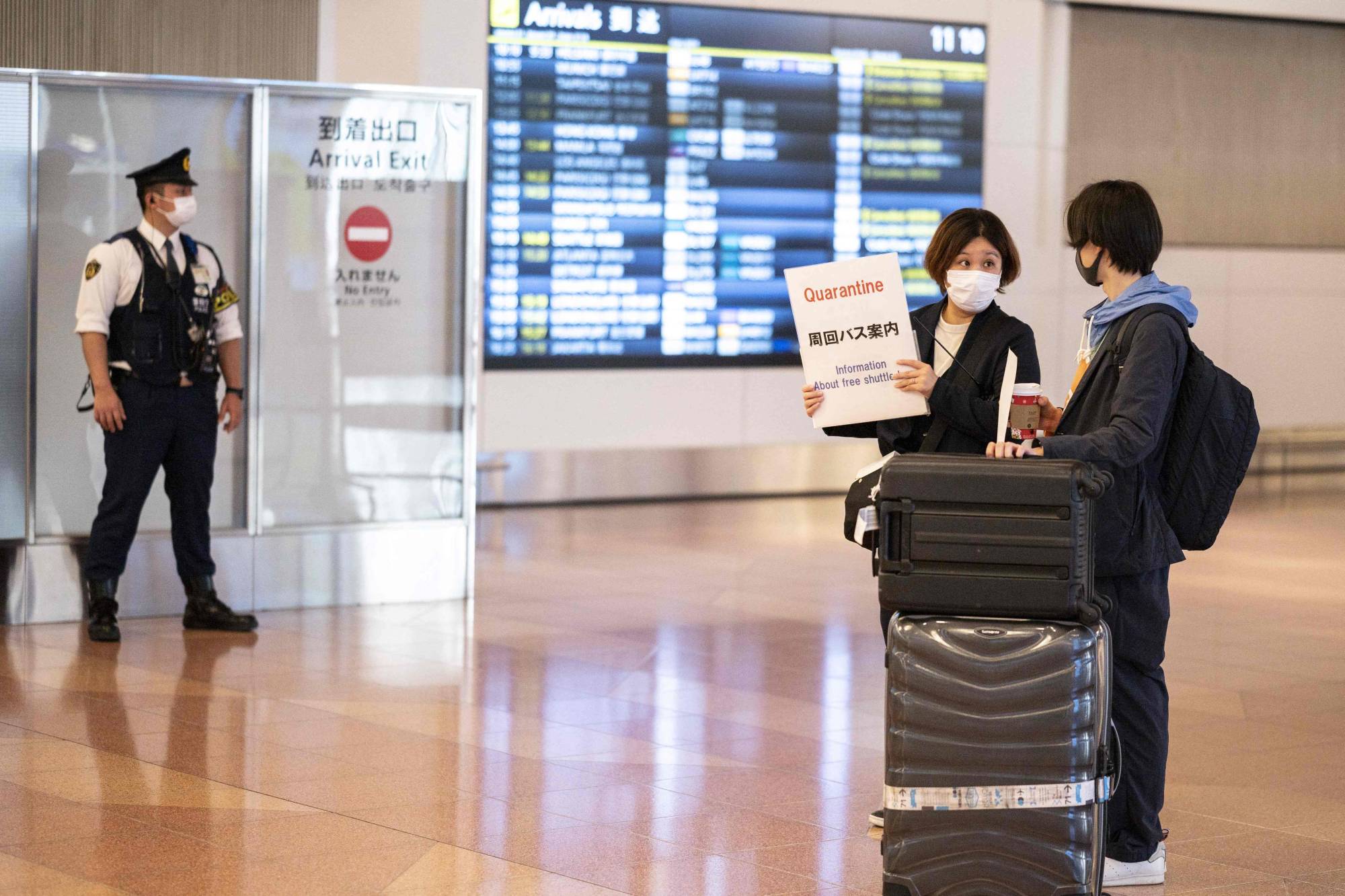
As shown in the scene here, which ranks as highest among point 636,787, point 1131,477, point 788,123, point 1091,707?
point 788,123

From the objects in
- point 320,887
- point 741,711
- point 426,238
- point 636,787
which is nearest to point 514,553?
point 426,238

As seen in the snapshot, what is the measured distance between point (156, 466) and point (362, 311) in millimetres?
1330

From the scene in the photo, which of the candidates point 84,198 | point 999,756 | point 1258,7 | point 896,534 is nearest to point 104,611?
point 84,198

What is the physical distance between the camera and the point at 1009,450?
3.64 meters

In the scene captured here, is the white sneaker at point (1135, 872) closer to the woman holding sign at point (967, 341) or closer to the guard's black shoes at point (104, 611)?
the woman holding sign at point (967, 341)

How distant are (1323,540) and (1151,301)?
7574mm

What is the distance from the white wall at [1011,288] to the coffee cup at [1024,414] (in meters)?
7.56

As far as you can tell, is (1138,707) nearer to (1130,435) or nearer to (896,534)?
(1130,435)

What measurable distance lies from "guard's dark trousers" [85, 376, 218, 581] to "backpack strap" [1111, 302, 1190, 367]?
4185 millimetres

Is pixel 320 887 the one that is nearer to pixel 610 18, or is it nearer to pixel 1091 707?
pixel 1091 707

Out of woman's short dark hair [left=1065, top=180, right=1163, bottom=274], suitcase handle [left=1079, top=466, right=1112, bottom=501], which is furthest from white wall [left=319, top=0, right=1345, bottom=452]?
suitcase handle [left=1079, top=466, right=1112, bottom=501]

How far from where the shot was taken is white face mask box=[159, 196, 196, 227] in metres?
6.79

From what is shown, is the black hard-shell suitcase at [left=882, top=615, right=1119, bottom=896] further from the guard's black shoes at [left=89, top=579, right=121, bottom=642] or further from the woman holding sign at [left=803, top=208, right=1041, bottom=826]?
the guard's black shoes at [left=89, top=579, right=121, bottom=642]

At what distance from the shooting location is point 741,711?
5.95 metres
